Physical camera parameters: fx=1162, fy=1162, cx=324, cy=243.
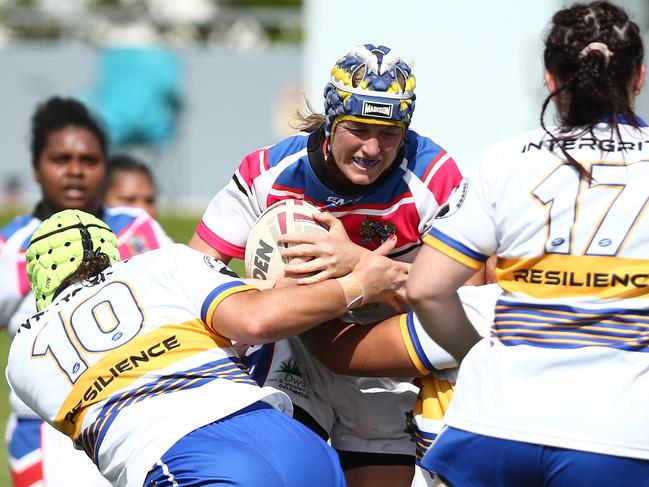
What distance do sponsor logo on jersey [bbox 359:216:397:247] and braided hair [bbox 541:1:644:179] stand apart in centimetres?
124

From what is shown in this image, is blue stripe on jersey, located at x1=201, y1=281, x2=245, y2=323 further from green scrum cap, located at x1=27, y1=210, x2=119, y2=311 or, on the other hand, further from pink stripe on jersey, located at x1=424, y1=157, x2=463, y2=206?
pink stripe on jersey, located at x1=424, y1=157, x2=463, y2=206

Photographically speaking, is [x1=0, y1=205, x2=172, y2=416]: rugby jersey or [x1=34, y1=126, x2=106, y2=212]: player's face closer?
[x1=0, y1=205, x2=172, y2=416]: rugby jersey

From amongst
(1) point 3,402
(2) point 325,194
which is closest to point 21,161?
(1) point 3,402

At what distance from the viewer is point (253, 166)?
14.7 feet

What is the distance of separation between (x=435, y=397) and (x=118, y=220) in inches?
98.4

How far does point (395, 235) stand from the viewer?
4.33 metres

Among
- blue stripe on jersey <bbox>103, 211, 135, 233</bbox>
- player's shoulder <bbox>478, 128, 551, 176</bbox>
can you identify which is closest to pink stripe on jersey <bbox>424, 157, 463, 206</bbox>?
player's shoulder <bbox>478, 128, 551, 176</bbox>

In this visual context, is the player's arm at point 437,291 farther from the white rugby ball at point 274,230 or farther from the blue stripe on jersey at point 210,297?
the white rugby ball at point 274,230

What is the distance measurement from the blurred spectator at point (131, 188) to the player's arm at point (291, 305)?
399 cm

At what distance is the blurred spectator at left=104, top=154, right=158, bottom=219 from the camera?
25.5 ft

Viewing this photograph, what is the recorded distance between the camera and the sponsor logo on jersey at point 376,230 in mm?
4340

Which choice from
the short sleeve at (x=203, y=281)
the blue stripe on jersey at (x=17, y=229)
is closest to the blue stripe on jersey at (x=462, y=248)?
the short sleeve at (x=203, y=281)

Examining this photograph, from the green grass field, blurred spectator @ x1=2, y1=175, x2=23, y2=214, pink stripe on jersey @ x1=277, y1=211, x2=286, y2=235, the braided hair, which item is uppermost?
the braided hair

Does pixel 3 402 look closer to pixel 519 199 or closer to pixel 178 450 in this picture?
pixel 178 450
